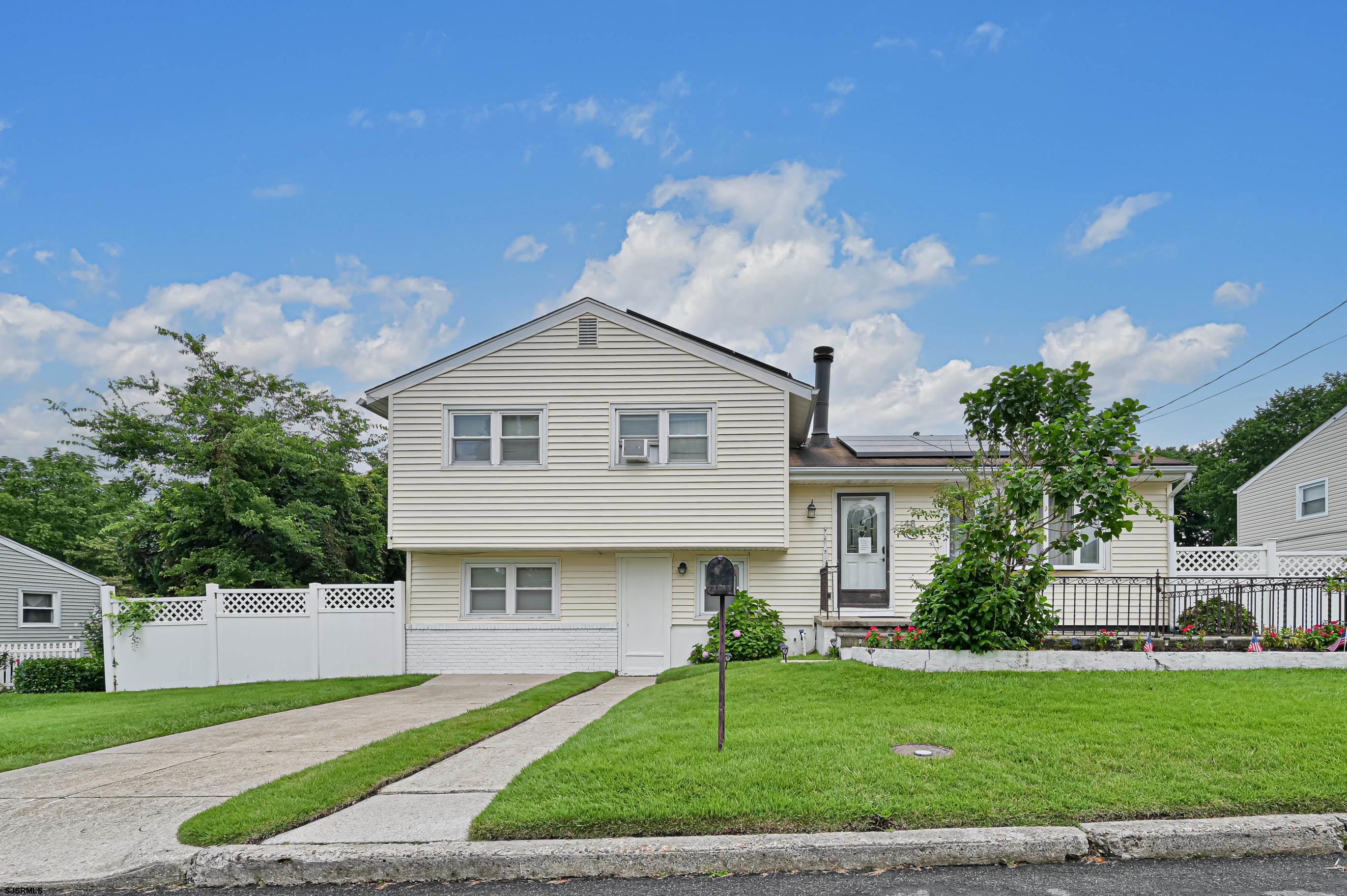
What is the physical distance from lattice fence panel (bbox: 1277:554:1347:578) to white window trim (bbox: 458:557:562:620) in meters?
12.9

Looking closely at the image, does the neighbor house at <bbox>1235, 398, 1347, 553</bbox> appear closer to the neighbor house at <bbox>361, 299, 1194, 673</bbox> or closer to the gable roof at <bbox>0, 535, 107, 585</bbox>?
the neighbor house at <bbox>361, 299, 1194, 673</bbox>

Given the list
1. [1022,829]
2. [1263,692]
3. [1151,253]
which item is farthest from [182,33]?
[1151,253]

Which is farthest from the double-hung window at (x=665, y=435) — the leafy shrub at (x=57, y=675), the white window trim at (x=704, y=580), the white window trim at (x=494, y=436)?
the leafy shrub at (x=57, y=675)

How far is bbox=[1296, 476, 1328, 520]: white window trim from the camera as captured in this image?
20812 millimetres

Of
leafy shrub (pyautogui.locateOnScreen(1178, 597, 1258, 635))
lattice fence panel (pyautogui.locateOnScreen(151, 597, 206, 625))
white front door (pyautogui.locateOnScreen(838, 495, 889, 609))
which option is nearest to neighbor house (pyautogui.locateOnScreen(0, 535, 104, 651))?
lattice fence panel (pyautogui.locateOnScreen(151, 597, 206, 625))

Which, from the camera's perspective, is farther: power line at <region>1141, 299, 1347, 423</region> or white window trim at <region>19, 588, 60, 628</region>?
white window trim at <region>19, 588, 60, 628</region>

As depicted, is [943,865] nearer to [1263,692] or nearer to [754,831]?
[754,831]

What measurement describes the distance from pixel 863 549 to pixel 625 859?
11.6m

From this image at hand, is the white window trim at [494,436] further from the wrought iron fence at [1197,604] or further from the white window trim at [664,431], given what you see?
the wrought iron fence at [1197,604]

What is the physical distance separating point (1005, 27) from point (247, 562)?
1863cm

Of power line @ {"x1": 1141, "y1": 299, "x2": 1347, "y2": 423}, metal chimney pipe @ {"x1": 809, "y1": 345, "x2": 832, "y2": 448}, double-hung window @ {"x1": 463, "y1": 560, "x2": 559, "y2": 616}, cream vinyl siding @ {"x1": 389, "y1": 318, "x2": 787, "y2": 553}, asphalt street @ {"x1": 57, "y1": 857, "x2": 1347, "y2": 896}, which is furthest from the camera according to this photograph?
power line @ {"x1": 1141, "y1": 299, "x2": 1347, "y2": 423}

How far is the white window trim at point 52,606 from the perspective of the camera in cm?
2220

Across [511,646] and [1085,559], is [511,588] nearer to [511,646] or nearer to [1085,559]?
[511,646]

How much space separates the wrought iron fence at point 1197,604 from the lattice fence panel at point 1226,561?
0.39 m
